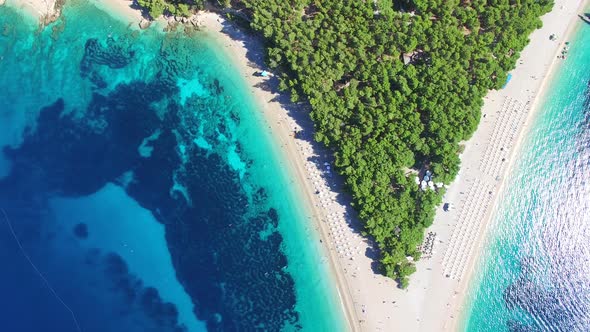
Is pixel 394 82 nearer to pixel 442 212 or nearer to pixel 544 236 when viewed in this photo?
pixel 442 212

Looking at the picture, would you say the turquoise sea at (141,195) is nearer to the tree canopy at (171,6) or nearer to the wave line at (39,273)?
the wave line at (39,273)

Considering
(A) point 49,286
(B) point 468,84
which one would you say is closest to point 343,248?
(B) point 468,84

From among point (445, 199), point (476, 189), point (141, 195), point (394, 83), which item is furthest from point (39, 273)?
point (476, 189)

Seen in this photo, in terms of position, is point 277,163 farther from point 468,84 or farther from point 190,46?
point 468,84

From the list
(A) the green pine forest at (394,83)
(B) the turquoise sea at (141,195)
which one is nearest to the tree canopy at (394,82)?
(A) the green pine forest at (394,83)

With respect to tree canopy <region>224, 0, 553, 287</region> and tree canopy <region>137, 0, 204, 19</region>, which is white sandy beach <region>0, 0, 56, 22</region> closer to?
tree canopy <region>137, 0, 204, 19</region>

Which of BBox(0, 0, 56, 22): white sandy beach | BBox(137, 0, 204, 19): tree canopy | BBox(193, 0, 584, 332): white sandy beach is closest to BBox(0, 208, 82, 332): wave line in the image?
BBox(0, 0, 56, 22): white sandy beach
